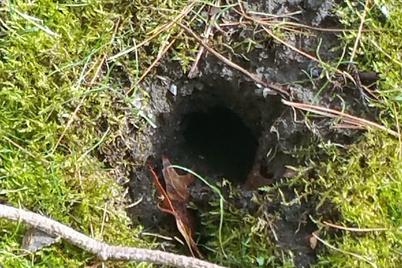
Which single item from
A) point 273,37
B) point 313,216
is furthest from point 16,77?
point 313,216

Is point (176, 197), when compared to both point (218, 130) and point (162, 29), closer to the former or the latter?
point (218, 130)

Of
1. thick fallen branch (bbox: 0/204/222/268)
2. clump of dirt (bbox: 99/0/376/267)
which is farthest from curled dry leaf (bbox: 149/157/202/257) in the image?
thick fallen branch (bbox: 0/204/222/268)

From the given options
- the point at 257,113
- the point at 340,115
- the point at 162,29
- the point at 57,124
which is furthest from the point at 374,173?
the point at 57,124

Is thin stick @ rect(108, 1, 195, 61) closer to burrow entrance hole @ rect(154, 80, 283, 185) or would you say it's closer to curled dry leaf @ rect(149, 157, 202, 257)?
burrow entrance hole @ rect(154, 80, 283, 185)

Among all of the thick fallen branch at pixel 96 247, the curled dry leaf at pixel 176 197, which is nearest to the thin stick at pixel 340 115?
the curled dry leaf at pixel 176 197

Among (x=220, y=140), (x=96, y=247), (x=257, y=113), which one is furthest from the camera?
(x=220, y=140)

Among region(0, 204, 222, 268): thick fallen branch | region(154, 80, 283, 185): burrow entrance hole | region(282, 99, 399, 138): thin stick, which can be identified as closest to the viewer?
region(0, 204, 222, 268): thick fallen branch

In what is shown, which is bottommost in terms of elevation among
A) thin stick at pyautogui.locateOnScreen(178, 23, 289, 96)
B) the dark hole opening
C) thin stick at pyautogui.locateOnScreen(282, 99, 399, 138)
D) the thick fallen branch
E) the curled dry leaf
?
the thick fallen branch
